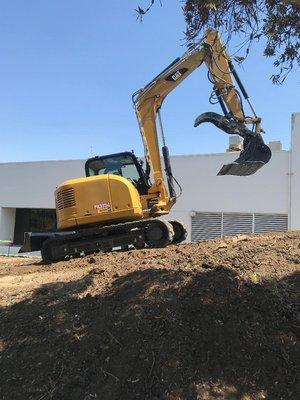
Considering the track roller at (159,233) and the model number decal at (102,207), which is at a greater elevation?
the model number decal at (102,207)

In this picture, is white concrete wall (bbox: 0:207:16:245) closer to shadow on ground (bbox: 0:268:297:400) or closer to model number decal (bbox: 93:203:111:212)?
model number decal (bbox: 93:203:111:212)

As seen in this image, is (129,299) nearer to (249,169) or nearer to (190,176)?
(249,169)

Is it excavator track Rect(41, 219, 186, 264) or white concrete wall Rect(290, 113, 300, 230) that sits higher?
white concrete wall Rect(290, 113, 300, 230)

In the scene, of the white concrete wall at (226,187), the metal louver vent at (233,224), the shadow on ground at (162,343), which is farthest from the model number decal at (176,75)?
the metal louver vent at (233,224)

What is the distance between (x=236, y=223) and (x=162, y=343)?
1835cm

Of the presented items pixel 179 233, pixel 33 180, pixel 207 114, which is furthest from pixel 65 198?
pixel 33 180

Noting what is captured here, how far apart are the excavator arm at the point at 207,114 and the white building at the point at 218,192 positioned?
9.36 metres

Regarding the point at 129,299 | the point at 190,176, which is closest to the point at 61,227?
the point at 129,299

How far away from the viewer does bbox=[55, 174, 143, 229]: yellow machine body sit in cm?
1210

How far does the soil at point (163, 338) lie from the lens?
4.38 meters

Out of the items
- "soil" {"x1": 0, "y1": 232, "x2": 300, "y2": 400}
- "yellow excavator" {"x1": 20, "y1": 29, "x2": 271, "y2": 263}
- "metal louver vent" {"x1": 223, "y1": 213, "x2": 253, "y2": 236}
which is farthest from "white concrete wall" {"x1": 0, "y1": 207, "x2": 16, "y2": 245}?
"soil" {"x1": 0, "y1": 232, "x2": 300, "y2": 400}

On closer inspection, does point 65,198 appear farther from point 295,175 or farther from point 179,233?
point 295,175

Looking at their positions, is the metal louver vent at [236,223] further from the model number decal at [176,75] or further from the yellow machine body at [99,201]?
the yellow machine body at [99,201]

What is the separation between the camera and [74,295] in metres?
6.33
